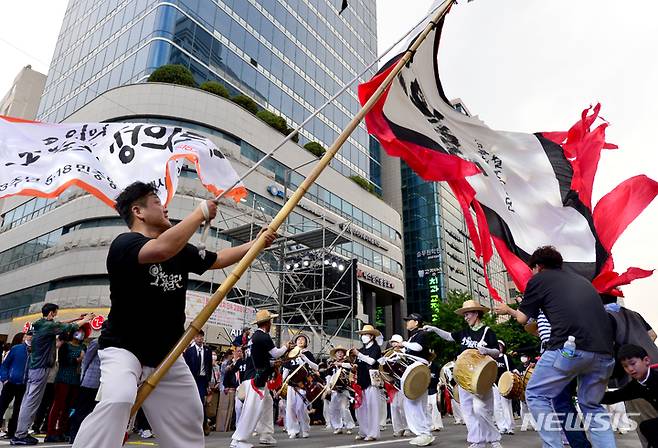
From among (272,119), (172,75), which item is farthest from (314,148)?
(172,75)

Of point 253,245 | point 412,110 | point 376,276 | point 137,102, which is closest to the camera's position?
point 253,245

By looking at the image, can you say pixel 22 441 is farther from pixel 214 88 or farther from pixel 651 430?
pixel 214 88

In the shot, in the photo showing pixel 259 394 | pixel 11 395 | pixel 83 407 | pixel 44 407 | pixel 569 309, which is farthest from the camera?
pixel 44 407

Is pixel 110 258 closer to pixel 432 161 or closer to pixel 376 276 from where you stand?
pixel 432 161

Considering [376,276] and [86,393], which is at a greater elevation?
[376,276]

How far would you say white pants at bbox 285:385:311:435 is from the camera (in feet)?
33.7

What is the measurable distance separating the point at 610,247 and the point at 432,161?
8.21 ft

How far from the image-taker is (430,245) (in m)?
59.1

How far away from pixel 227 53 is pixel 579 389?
33897 mm

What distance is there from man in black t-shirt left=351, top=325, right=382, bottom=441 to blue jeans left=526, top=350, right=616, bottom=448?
201 inches

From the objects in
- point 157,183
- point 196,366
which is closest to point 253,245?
point 157,183

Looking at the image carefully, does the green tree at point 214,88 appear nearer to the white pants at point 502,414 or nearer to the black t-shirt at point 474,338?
the white pants at point 502,414

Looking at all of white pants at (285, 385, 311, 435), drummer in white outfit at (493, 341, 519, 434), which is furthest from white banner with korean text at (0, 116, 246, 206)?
drummer in white outfit at (493, 341, 519, 434)

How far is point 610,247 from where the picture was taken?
580 cm
